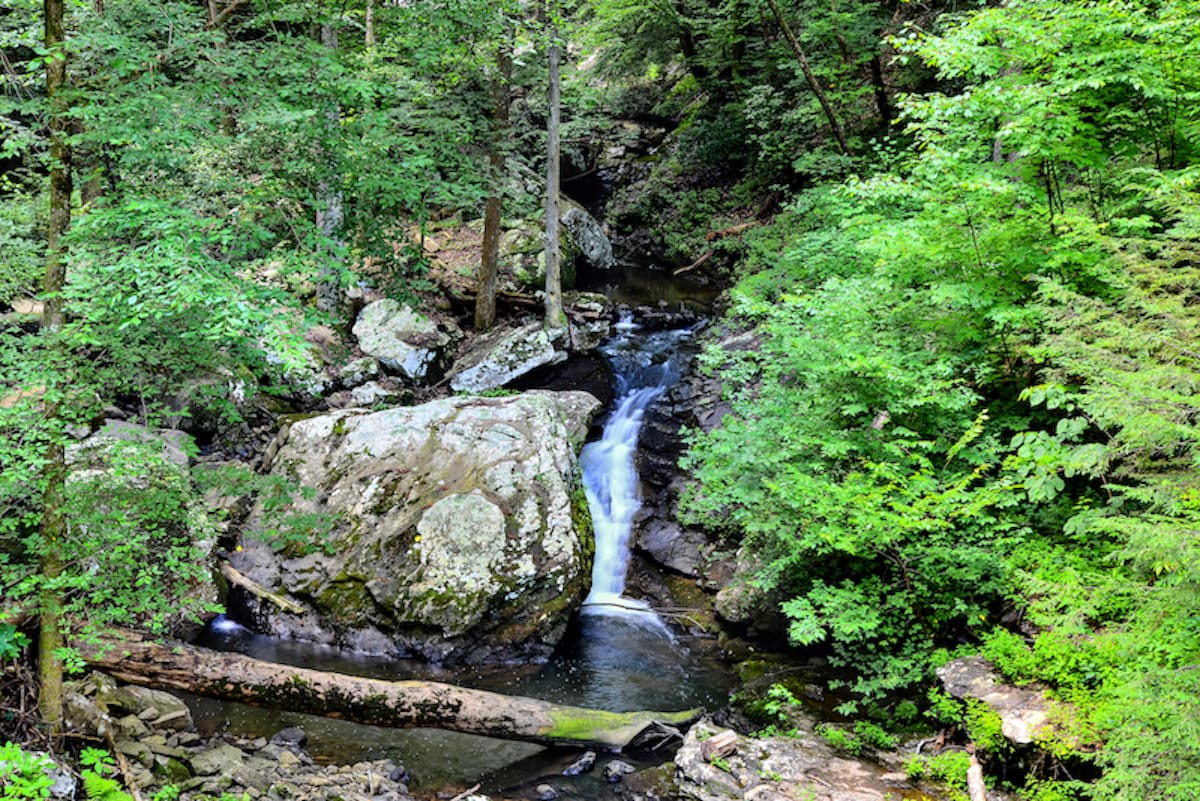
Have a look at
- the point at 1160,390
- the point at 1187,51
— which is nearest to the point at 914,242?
the point at 1187,51

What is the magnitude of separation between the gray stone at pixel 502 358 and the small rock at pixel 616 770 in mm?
7876

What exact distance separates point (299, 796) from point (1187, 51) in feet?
30.8

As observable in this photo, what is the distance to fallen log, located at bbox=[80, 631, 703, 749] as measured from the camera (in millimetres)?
5711

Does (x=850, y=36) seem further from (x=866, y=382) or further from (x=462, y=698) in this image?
(x=462, y=698)

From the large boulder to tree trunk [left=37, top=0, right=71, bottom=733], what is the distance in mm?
2993

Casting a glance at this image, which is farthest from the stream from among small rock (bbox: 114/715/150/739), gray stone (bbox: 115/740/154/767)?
gray stone (bbox: 115/740/154/767)

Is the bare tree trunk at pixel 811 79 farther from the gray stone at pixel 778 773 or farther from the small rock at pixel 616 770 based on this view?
the small rock at pixel 616 770

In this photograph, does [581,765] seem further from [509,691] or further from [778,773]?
[778,773]

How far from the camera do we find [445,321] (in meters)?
14.3

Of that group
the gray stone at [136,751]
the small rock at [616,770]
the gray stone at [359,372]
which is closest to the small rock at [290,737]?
the gray stone at [136,751]

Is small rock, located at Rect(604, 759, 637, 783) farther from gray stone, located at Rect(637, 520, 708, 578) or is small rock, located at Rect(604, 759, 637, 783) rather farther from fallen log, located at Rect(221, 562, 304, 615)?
fallen log, located at Rect(221, 562, 304, 615)

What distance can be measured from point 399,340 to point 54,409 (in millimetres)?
9197

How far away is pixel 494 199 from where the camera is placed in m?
13.2

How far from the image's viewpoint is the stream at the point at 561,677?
6344 millimetres
